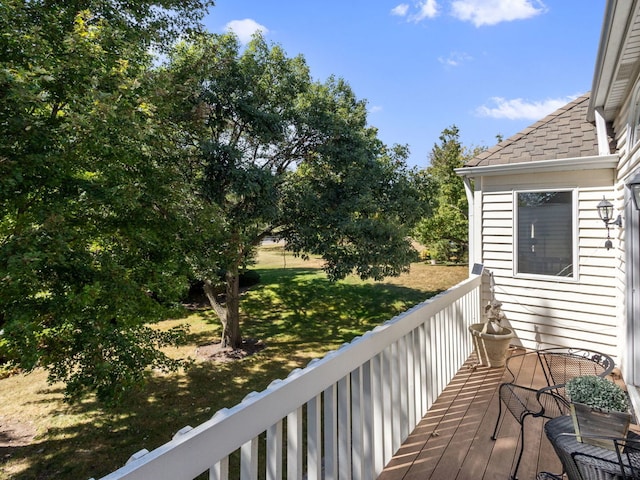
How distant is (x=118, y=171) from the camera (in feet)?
15.2

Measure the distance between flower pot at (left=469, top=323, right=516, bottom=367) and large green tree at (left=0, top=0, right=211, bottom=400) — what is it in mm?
3914

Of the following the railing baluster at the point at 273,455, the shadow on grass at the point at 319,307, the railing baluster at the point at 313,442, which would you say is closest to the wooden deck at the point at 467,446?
the railing baluster at the point at 313,442

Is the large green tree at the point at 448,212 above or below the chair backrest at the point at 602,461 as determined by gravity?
above

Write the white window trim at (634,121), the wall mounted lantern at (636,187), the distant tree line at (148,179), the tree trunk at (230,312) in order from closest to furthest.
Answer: the wall mounted lantern at (636,187), the white window trim at (634,121), the distant tree line at (148,179), the tree trunk at (230,312)

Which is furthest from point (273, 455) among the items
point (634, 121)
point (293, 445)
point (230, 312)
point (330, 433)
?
point (230, 312)

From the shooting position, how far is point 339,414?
1922 millimetres

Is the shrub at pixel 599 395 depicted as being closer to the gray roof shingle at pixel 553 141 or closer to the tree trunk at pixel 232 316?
the gray roof shingle at pixel 553 141

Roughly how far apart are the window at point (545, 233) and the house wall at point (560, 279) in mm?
95

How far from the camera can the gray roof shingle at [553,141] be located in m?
4.96

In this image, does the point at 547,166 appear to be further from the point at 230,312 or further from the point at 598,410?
the point at 230,312

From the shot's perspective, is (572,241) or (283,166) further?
(283,166)

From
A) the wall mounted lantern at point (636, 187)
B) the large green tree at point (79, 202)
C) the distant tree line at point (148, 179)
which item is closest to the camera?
the wall mounted lantern at point (636, 187)

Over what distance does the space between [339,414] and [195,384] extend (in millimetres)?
6452

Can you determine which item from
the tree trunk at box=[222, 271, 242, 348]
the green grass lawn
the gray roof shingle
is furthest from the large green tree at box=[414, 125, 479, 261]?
the tree trunk at box=[222, 271, 242, 348]
